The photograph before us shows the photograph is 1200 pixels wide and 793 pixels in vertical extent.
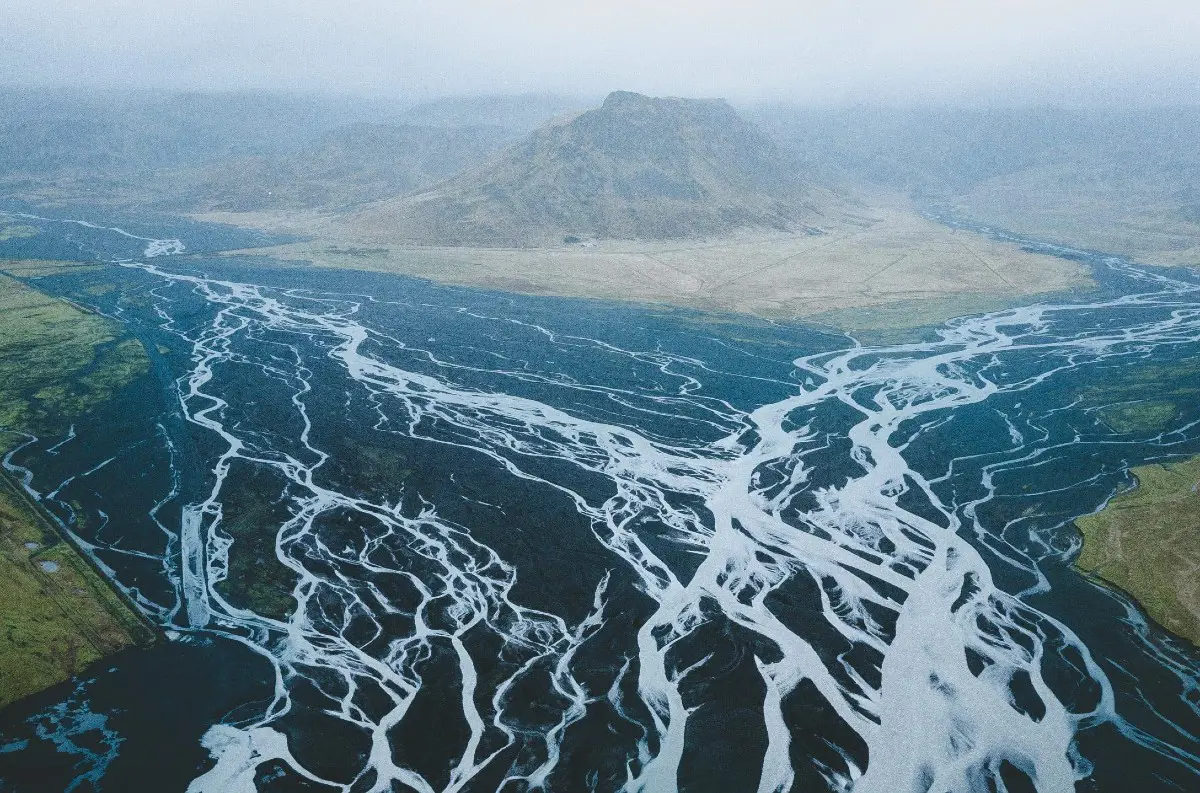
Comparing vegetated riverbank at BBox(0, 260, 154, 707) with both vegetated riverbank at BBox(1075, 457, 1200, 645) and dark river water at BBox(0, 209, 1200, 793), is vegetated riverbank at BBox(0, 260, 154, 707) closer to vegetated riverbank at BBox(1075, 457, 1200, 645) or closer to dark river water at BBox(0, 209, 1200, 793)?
dark river water at BBox(0, 209, 1200, 793)

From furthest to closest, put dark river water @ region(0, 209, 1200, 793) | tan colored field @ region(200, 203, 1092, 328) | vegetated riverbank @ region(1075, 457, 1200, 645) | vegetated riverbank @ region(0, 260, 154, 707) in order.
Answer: tan colored field @ region(200, 203, 1092, 328)
vegetated riverbank @ region(1075, 457, 1200, 645)
vegetated riverbank @ region(0, 260, 154, 707)
dark river water @ region(0, 209, 1200, 793)

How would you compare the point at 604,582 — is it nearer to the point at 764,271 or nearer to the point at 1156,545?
the point at 1156,545

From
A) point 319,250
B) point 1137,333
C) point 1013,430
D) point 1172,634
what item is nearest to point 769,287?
point 1137,333

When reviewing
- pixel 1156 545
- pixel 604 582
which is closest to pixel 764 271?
pixel 1156 545

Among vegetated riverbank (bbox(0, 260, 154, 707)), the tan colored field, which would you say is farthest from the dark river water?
the tan colored field

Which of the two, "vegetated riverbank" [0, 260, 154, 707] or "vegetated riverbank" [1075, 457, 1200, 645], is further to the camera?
"vegetated riverbank" [1075, 457, 1200, 645]

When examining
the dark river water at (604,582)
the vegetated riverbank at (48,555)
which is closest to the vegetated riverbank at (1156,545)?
the dark river water at (604,582)

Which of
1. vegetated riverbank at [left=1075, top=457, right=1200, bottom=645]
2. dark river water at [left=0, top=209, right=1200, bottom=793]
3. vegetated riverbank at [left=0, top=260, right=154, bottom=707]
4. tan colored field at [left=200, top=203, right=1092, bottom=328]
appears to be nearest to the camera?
dark river water at [left=0, top=209, right=1200, bottom=793]

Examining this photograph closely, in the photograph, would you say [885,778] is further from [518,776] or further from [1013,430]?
[1013,430]
